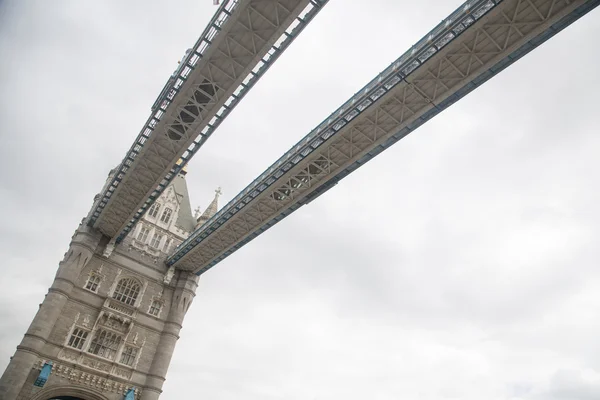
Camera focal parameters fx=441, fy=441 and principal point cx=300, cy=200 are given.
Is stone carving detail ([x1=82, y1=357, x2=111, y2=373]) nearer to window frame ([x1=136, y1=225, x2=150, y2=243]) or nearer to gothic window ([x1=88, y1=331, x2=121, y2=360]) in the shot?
gothic window ([x1=88, y1=331, x2=121, y2=360])

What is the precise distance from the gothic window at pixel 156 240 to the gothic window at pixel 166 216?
1782mm

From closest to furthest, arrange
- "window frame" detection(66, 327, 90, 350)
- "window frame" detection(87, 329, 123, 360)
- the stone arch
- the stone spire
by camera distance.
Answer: the stone arch → "window frame" detection(66, 327, 90, 350) → "window frame" detection(87, 329, 123, 360) → the stone spire

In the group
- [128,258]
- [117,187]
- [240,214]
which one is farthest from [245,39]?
[128,258]

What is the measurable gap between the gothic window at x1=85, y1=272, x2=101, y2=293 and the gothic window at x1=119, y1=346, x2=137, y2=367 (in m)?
6.63

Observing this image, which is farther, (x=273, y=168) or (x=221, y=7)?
(x=273, y=168)

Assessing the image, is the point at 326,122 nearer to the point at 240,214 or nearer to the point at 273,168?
the point at 273,168

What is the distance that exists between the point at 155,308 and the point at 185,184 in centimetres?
1741

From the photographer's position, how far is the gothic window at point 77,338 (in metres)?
40.7

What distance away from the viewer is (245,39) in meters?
24.8

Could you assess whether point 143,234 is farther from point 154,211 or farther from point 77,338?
point 77,338

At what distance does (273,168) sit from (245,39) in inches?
454

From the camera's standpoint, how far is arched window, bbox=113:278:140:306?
45.4 metres

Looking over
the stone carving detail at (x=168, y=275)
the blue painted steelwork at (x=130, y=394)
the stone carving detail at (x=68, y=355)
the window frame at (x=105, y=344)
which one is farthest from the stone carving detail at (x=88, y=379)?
the stone carving detail at (x=168, y=275)

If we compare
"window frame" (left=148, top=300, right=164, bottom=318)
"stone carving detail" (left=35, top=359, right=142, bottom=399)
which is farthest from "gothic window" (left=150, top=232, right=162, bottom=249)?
"stone carving detail" (left=35, top=359, right=142, bottom=399)
